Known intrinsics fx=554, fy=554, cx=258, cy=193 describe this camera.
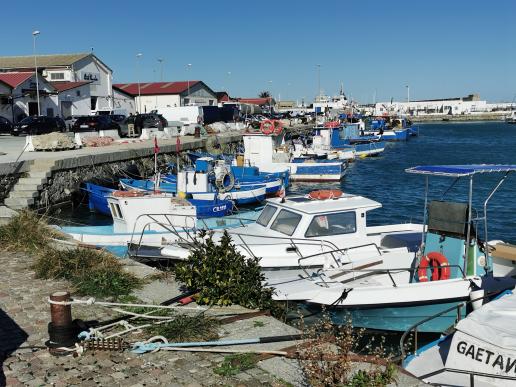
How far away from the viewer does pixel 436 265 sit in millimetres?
10875

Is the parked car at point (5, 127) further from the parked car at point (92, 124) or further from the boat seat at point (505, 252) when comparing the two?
the boat seat at point (505, 252)

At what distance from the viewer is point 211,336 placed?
704 centimetres

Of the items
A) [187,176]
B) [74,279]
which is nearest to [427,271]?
[74,279]

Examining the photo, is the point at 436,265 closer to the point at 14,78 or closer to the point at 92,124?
the point at 92,124

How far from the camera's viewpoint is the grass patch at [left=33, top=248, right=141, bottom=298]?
8742 mm

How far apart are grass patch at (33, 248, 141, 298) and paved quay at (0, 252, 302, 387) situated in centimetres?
84

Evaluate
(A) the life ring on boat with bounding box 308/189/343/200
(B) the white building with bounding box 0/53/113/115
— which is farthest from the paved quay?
(B) the white building with bounding box 0/53/113/115

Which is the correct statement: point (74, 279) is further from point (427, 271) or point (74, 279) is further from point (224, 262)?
point (427, 271)

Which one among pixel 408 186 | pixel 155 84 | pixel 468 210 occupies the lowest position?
pixel 408 186

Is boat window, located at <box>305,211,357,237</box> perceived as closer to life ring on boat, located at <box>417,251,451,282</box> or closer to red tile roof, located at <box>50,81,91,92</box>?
life ring on boat, located at <box>417,251,451,282</box>

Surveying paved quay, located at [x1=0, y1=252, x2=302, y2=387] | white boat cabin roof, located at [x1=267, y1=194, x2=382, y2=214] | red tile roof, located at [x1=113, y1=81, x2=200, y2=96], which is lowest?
paved quay, located at [x1=0, y1=252, x2=302, y2=387]

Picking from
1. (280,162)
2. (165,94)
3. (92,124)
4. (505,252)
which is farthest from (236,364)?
(165,94)

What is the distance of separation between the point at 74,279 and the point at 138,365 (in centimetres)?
341

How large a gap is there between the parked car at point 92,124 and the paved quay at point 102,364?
37.9 metres
